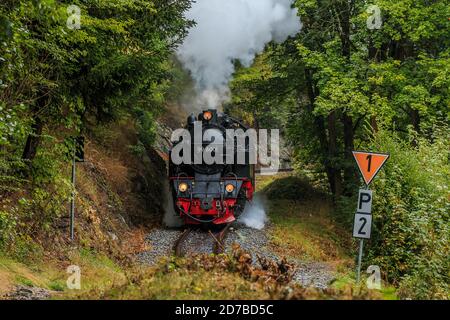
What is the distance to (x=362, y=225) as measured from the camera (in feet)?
Result: 31.4

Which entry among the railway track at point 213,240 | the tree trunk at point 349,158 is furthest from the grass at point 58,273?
the tree trunk at point 349,158

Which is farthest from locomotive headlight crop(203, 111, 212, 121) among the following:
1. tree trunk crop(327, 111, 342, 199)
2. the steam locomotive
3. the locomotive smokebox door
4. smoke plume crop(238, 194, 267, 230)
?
tree trunk crop(327, 111, 342, 199)

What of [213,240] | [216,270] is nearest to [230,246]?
[213,240]

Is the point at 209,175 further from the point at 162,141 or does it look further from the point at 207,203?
the point at 162,141

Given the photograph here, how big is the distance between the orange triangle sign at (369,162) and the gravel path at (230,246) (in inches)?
105

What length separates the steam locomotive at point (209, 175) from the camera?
17516 millimetres

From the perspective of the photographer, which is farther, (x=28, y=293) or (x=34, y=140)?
(x=34, y=140)

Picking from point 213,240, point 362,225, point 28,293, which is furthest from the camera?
point 213,240

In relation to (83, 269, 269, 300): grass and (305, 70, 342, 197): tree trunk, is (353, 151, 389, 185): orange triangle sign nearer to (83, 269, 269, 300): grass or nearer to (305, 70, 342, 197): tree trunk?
(83, 269, 269, 300): grass

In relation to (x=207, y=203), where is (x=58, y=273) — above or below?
below

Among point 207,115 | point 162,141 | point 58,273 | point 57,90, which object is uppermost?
point 162,141

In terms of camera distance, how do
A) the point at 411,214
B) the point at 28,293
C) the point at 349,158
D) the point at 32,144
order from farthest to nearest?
the point at 349,158 → the point at 32,144 → the point at 411,214 → the point at 28,293

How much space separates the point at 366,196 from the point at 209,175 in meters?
8.86

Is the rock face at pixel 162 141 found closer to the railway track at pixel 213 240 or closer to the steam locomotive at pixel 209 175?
the steam locomotive at pixel 209 175
